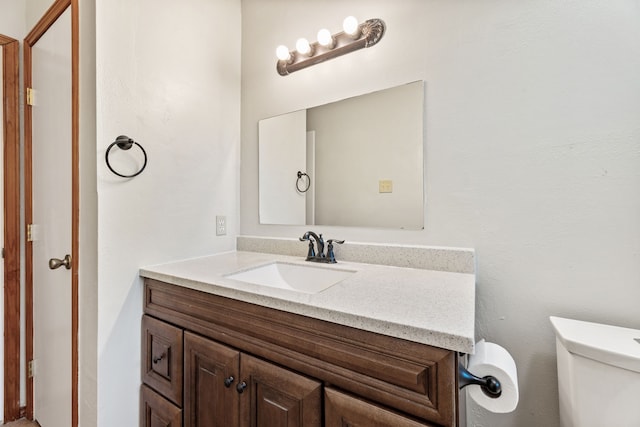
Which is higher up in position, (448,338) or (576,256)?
(576,256)

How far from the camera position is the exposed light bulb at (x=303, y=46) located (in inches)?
54.6

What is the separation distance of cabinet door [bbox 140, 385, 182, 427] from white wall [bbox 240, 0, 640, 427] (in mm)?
1035

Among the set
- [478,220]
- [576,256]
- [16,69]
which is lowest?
[576,256]

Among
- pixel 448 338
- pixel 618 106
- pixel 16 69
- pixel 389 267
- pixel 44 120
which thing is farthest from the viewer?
pixel 16 69

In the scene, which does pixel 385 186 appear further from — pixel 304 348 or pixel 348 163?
pixel 304 348

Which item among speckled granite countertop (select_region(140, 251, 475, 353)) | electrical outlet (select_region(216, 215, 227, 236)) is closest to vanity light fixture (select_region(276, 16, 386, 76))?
electrical outlet (select_region(216, 215, 227, 236))

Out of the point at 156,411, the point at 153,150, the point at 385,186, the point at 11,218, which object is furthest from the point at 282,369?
the point at 11,218

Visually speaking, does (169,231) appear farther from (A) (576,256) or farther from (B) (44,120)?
(A) (576,256)

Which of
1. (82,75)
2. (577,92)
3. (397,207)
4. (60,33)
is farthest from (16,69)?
(577,92)

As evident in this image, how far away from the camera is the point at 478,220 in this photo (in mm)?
1050

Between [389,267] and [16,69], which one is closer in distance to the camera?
[389,267]

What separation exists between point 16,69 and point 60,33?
59 cm

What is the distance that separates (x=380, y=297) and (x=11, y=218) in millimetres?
2028

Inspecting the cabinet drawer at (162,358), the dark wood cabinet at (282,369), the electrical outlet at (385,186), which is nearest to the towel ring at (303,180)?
the electrical outlet at (385,186)
